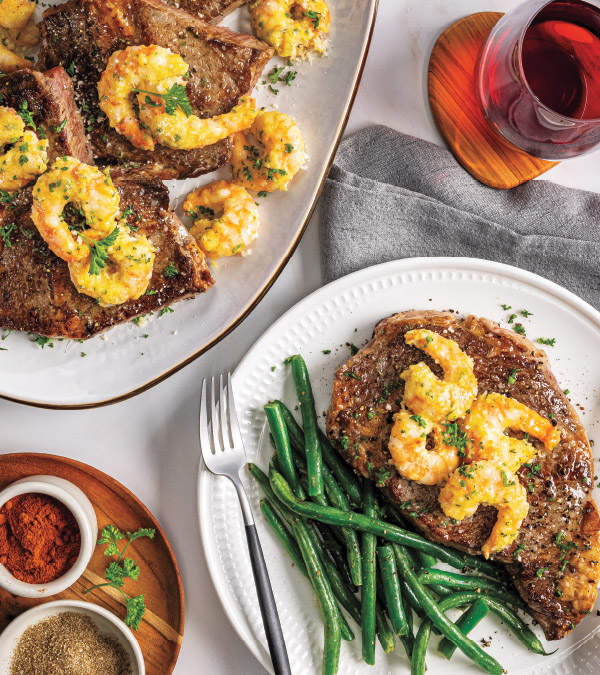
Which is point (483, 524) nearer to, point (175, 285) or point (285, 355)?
point (285, 355)

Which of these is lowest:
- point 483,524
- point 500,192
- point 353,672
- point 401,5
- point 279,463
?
point 353,672

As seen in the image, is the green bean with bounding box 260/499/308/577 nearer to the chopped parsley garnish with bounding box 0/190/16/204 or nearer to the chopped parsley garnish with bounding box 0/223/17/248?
the chopped parsley garnish with bounding box 0/223/17/248

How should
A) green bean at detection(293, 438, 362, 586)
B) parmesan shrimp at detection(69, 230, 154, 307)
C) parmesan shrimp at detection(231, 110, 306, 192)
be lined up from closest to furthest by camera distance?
parmesan shrimp at detection(69, 230, 154, 307)
parmesan shrimp at detection(231, 110, 306, 192)
green bean at detection(293, 438, 362, 586)

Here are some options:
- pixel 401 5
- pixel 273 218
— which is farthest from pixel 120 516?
pixel 401 5

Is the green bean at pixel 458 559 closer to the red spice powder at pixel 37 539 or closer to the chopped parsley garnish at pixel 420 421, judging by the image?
the chopped parsley garnish at pixel 420 421

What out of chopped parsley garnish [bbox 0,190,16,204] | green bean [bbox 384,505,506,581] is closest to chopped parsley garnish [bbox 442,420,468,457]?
green bean [bbox 384,505,506,581]

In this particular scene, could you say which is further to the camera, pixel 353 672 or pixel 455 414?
pixel 353 672

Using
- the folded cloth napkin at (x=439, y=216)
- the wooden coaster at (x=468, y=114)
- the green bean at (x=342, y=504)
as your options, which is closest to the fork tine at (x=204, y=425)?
the green bean at (x=342, y=504)

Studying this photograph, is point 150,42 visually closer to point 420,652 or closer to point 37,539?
point 37,539
